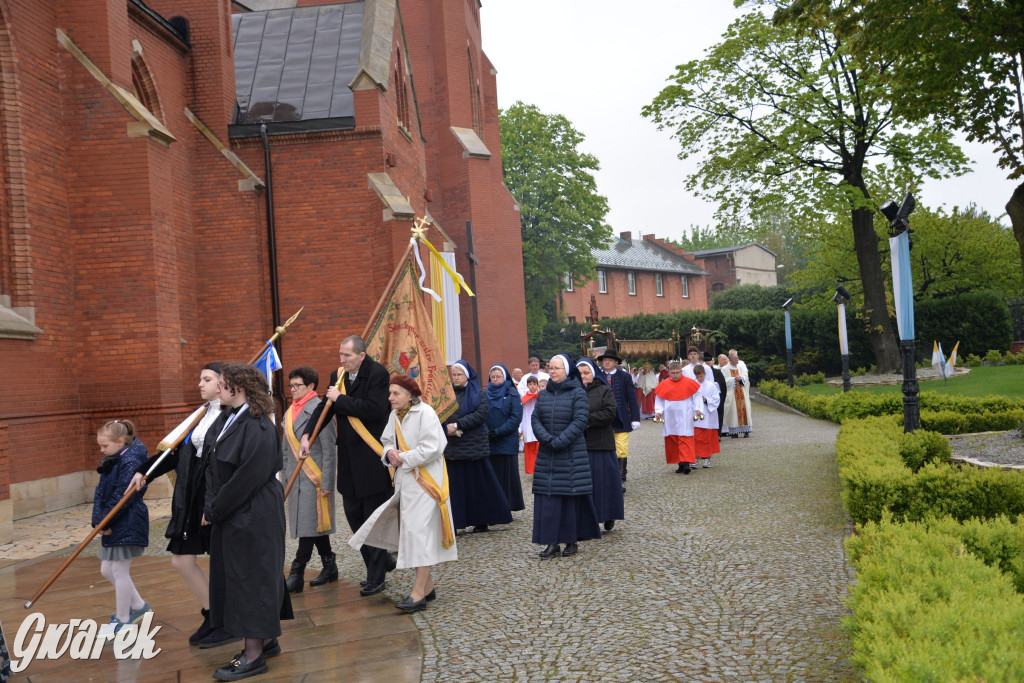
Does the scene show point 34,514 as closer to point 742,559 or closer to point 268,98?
point 742,559

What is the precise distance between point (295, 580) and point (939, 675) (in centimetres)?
525

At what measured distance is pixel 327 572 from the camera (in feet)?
23.3

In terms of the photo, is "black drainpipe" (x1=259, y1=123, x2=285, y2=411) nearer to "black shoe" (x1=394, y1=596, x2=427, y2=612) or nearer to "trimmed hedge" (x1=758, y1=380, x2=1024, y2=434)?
"black shoe" (x1=394, y1=596, x2=427, y2=612)

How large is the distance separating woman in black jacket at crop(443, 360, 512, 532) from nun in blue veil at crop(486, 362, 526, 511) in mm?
423

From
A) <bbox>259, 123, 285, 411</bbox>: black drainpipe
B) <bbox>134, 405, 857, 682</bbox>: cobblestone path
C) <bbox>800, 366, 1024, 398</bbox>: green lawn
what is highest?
<bbox>259, 123, 285, 411</bbox>: black drainpipe

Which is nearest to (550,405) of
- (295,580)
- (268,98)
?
(295,580)

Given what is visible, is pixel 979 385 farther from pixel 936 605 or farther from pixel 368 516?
pixel 936 605

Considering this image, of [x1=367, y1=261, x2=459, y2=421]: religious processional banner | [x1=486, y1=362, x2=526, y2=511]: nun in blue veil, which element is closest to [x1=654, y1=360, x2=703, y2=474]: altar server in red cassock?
[x1=486, y1=362, x2=526, y2=511]: nun in blue veil

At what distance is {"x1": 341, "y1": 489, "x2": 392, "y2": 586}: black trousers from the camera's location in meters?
6.62

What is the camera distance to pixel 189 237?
15.7 meters

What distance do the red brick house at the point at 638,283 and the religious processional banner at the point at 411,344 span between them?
137ft

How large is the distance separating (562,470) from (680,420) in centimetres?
547

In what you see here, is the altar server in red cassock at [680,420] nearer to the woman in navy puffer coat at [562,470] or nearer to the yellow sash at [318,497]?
the woman in navy puffer coat at [562,470]

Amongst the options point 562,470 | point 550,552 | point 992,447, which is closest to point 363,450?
point 562,470
